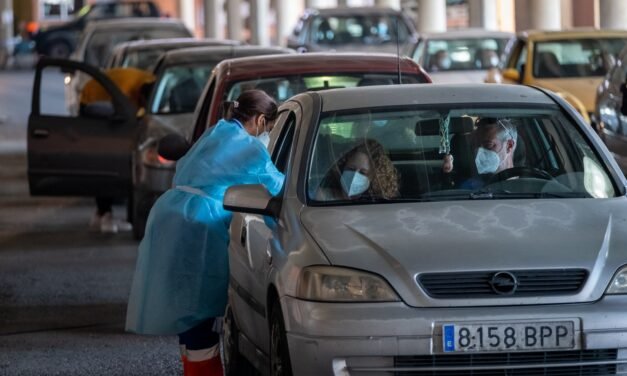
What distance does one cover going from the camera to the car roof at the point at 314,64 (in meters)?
11.3

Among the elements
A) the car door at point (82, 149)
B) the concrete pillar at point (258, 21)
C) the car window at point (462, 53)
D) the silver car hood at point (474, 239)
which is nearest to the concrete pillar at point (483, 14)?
the car window at point (462, 53)

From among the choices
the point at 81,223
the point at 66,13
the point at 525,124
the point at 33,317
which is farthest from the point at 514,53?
the point at 66,13

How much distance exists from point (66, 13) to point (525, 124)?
225 ft

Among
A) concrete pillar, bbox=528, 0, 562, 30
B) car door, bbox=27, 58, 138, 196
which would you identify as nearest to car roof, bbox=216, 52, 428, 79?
car door, bbox=27, 58, 138, 196

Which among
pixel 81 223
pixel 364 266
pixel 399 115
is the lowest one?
pixel 81 223

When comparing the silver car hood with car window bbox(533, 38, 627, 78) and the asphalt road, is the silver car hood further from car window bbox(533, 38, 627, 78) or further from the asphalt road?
car window bbox(533, 38, 627, 78)

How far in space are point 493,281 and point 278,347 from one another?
913mm

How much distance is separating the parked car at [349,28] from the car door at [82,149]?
36.5ft

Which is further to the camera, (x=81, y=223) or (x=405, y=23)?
(x=405, y=23)

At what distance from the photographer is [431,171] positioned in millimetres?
7305

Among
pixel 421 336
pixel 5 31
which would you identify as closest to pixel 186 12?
pixel 5 31

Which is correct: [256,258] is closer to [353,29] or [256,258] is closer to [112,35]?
[112,35]

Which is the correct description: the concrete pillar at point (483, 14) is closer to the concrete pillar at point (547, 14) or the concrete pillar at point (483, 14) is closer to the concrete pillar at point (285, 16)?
the concrete pillar at point (547, 14)

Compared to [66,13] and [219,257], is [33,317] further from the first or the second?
[66,13]
